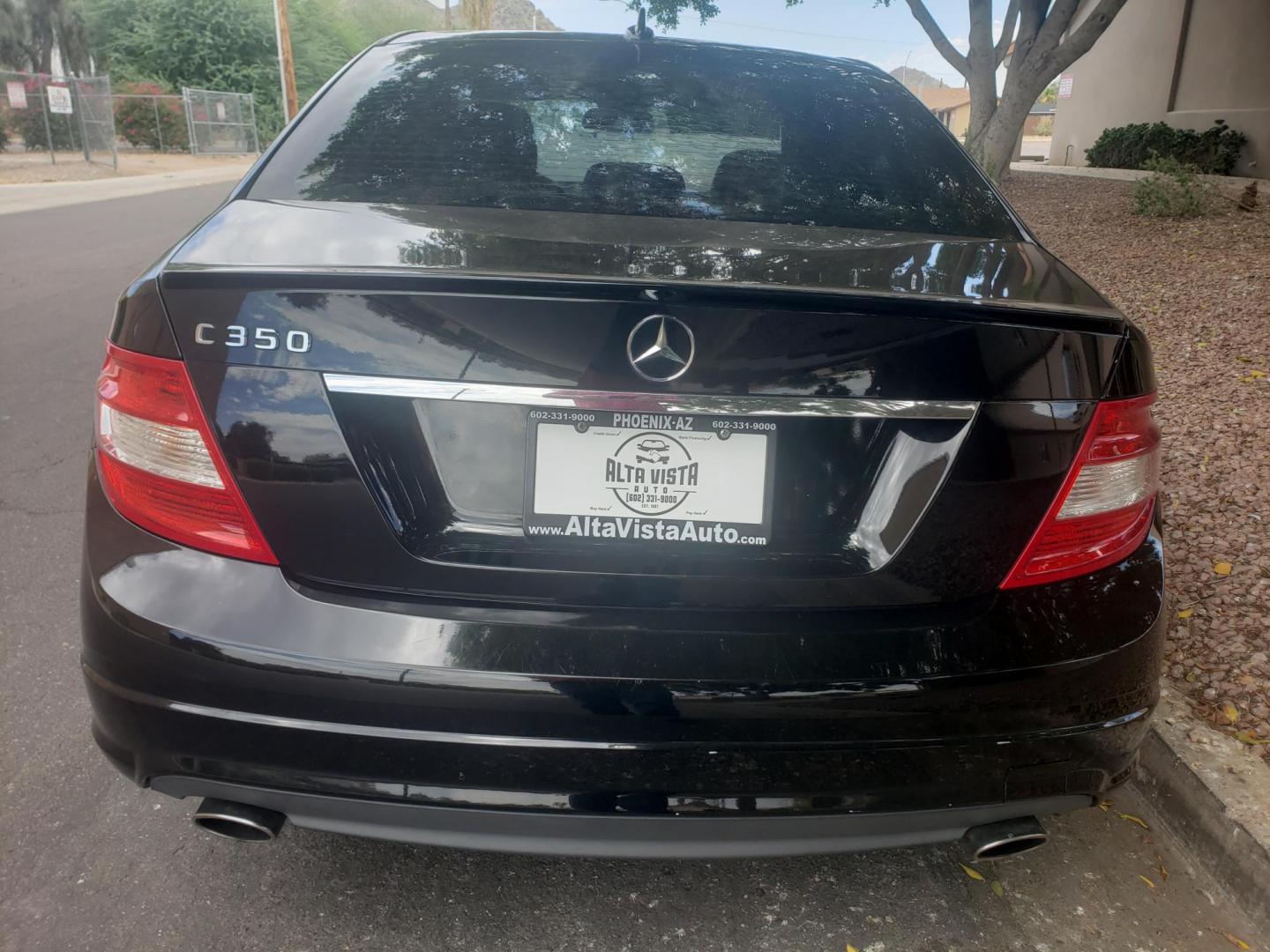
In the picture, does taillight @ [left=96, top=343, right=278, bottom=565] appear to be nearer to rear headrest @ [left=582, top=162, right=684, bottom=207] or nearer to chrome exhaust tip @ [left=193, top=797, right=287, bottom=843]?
chrome exhaust tip @ [left=193, top=797, right=287, bottom=843]

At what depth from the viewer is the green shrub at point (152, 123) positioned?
37.4 m

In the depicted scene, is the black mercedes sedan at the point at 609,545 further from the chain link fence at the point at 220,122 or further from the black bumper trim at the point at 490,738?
the chain link fence at the point at 220,122

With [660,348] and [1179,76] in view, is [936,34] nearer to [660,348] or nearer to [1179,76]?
[1179,76]

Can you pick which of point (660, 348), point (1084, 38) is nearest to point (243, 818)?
point (660, 348)

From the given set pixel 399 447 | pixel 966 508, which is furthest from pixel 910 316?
pixel 399 447

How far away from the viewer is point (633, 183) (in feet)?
7.64

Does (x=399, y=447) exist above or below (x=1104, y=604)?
above

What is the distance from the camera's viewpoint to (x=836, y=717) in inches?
65.4

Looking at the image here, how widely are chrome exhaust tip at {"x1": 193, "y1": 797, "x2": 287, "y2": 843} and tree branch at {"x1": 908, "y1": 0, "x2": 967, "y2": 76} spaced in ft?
50.8

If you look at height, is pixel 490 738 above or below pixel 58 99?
below

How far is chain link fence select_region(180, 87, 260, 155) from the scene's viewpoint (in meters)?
35.6

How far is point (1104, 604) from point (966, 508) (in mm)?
339

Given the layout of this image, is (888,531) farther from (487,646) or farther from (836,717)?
(487,646)

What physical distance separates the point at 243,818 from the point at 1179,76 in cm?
2554
